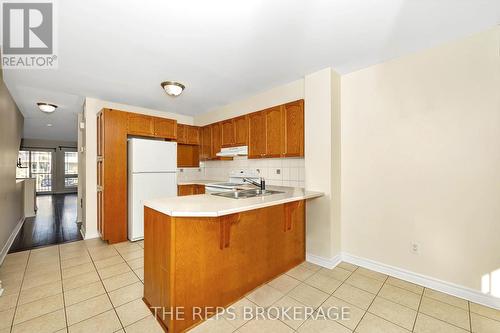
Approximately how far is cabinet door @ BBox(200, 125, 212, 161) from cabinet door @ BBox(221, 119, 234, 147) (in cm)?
47

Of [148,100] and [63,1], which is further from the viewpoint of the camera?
[148,100]

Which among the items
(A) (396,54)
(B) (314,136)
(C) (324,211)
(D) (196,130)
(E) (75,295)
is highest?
(A) (396,54)

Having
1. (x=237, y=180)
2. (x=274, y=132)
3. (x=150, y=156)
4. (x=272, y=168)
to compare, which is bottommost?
(x=237, y=180)

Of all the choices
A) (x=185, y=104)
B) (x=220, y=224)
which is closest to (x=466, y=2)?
(x=220, y=224)

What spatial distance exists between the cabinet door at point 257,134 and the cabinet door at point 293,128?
15.2 inches

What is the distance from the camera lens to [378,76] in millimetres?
2492

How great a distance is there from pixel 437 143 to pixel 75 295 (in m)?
3.76

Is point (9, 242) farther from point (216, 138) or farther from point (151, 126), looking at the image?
point (216, 138)

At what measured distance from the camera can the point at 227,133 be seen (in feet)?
13.2

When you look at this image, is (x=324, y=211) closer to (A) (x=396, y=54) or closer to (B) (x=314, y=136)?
(B) (x=314, y=136)

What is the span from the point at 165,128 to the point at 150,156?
0.65 m

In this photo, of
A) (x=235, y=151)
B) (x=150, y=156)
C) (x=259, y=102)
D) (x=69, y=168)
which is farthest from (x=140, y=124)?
(x=69, y=168)

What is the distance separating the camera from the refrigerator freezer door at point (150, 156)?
11.3 ft

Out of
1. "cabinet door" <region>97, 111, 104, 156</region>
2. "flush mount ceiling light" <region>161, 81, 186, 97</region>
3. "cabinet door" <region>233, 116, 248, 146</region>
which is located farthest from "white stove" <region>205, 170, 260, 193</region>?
"cabinet door" <region>97, 111, 104, 156</region>
